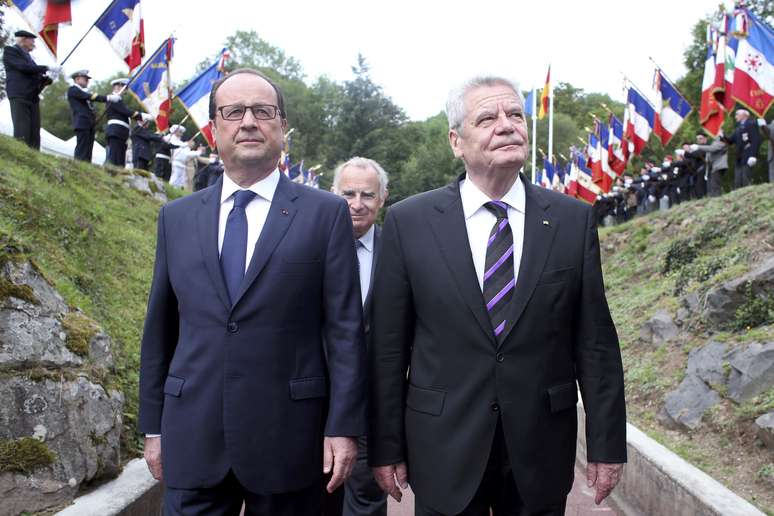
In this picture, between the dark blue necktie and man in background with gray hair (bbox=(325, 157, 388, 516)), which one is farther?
man in background with gray hair (bbox=(325, 157, 388, 516))

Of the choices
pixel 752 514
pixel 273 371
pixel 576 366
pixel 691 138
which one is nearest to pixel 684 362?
pixel 752 514

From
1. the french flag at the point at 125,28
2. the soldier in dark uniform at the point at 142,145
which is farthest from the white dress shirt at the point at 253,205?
the soldier in dark uniform at the point at 142,145

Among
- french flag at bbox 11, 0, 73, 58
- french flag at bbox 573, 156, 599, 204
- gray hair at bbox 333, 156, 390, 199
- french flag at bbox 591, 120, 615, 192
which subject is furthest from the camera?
french flag at bbox 573, 156, 599, 204

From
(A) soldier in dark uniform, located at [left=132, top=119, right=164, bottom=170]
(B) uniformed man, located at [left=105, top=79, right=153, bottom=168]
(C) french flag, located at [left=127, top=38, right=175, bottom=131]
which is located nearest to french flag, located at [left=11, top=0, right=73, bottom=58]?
(B) uniformed man, located at [left=105, top=79, right=153, bottom=168]

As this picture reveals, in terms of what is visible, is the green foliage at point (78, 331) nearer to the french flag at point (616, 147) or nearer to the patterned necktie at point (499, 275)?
the patterned necktie at point (499, 275)

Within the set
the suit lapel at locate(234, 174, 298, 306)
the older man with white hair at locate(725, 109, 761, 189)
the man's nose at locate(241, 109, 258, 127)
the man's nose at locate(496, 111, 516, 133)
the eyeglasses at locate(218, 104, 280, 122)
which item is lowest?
the suit lapel at locate(234, 174, 298, 306)

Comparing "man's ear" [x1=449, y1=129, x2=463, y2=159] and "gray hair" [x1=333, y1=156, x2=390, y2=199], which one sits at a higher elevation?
"gray hair" [x1=333, y1=156, x2=390, y2=199]

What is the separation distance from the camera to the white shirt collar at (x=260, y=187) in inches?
118

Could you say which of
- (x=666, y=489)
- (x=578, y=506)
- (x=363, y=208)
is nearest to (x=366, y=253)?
(x=363, y=208)

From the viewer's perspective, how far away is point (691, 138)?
40.7 metres

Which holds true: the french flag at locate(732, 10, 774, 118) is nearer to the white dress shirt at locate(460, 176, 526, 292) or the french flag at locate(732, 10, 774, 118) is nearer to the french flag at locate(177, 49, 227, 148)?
the french flag at locate(177, 49, 227, 148)

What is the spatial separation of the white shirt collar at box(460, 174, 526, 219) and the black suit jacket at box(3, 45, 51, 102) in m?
10.6

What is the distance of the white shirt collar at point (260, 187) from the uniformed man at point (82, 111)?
11.7 meters

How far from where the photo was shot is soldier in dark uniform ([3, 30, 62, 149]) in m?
11.5
